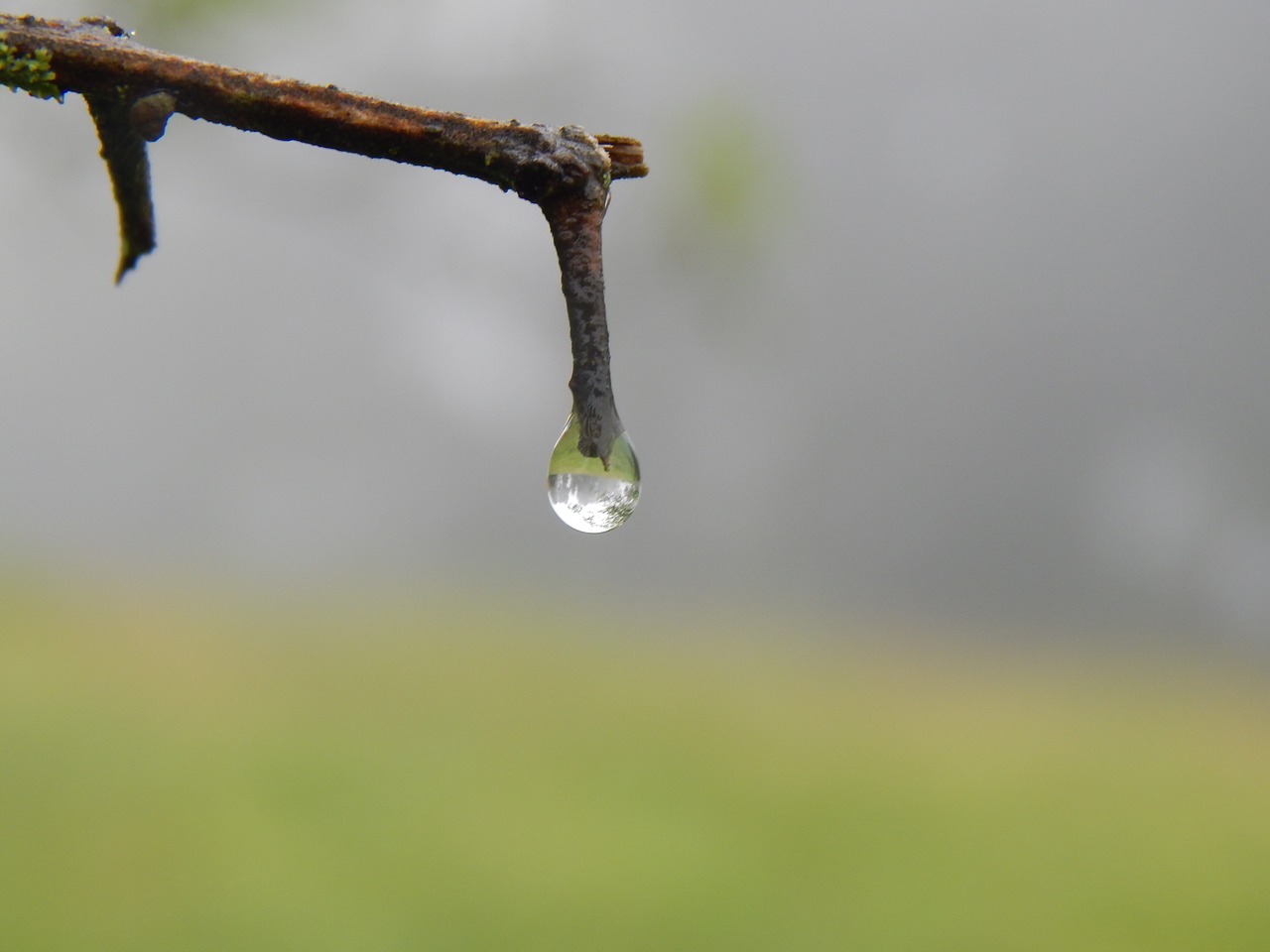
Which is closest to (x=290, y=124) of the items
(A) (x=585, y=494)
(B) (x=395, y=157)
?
(B) (x=395, y=157)

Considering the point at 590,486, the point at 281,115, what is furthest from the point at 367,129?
the point at 590,486

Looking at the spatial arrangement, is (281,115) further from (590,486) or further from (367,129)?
(590,486)

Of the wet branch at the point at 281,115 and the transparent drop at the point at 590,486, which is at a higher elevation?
the wet branch at the point at 281,115

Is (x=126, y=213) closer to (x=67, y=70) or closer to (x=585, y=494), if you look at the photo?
(x=67, y=70)

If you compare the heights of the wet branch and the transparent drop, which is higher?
the wet branch

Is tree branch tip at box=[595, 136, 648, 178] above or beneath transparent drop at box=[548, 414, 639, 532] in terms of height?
above
